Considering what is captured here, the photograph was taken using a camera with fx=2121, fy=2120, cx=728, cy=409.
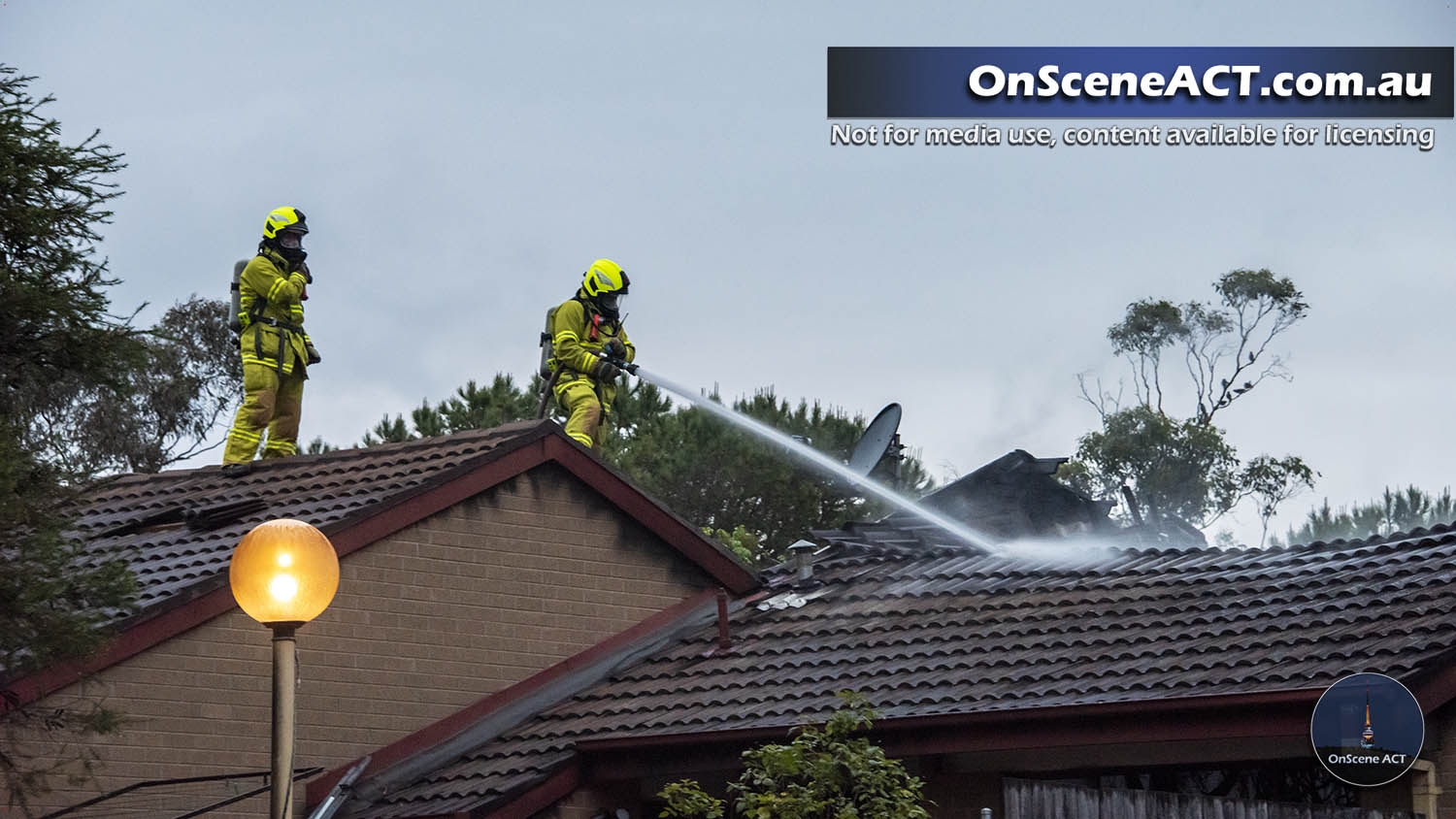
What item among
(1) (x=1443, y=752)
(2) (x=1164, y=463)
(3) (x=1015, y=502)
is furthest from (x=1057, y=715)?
(2) (x=1164, y=463)

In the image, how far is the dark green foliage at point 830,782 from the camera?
10.9 metres

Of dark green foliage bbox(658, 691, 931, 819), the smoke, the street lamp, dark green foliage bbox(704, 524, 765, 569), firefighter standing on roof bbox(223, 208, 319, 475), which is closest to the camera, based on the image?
the street lamp

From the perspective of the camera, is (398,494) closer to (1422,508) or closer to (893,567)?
(893,567)

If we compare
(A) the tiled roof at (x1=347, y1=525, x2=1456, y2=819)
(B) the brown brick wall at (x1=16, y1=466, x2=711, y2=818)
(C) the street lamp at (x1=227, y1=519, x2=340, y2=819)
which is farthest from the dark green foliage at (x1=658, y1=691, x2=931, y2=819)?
(B) the brown brick wall at (x1=16, y1=466, x2=711, y2=818)

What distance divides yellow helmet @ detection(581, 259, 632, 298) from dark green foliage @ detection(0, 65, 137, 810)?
7.41 meters

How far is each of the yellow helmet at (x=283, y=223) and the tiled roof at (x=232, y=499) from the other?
202 centimetres

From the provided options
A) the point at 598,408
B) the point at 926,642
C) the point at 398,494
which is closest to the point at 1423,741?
the point at 926,642

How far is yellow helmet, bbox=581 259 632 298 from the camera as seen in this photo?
19922mm

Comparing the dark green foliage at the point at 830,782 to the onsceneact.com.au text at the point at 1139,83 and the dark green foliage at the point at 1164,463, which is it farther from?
the dark green foliage at the point at 1164,463

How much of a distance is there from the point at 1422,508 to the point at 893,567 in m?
41.7

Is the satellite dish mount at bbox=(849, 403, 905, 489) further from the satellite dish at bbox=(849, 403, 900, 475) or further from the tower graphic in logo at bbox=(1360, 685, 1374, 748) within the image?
the tower graphic in logo at bbox=(1360, 685, 1374, 748)

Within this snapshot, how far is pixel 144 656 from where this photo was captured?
14.3 metres

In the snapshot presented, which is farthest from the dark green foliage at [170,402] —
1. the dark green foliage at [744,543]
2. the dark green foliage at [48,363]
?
the dark green foliage at [48,363]

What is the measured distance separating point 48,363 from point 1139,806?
6779 millimetres
